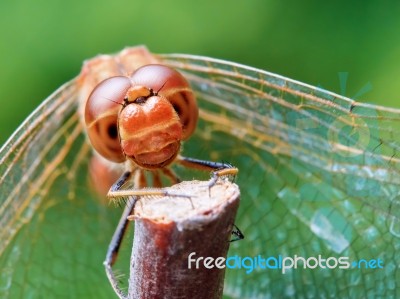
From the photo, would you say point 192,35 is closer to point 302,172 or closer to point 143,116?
point 302,172

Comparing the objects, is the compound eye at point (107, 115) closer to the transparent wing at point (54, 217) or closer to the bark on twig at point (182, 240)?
the transparent wing at point (54, 217)

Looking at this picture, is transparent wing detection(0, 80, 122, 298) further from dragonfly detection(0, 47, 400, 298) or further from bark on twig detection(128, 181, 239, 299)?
bark on twig detection(128, 181, 239, 299)

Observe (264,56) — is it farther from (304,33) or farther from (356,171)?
(356,171)

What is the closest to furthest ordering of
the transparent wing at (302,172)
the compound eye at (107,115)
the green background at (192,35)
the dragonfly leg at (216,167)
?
1. the dragonfly leg at (216,167)
2. the transparent wing at (302,172)
3. the compound eye at (107,115)
4. the green background at (192,35)

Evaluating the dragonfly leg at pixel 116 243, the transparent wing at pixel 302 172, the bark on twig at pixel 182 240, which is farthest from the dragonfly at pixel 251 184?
the bark on twig at pixel 182 240

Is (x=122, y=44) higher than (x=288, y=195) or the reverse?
higher

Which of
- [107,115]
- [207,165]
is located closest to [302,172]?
[207,165]

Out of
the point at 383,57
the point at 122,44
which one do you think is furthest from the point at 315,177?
the point at 122,44
